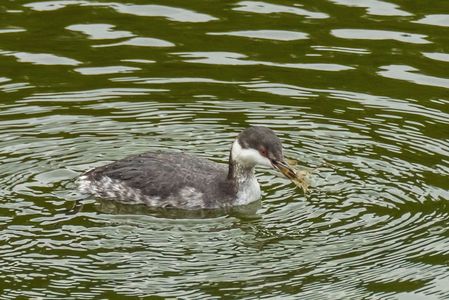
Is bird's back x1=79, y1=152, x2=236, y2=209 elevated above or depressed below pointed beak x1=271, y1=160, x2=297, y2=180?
below

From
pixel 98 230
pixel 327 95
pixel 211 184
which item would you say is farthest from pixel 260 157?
pixel 327 95

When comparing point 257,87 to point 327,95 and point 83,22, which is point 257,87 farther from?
point 83,22

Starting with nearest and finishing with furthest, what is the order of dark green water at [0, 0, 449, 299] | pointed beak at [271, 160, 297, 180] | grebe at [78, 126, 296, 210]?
dark green water at [0, 0, 449, 299] < pointed beak at [271, 160, 297, 180] < grebe at [78, 126, 296, 210]

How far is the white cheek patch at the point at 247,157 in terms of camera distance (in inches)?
566

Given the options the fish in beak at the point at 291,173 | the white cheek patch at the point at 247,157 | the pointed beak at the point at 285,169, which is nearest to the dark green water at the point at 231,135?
the fish in beak at the point at 291,173

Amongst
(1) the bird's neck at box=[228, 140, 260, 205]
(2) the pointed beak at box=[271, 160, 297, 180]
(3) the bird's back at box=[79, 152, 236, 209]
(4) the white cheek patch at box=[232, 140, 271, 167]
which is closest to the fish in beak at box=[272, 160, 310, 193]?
(2) the pointed beak at box=[271, 160, 297, 180]

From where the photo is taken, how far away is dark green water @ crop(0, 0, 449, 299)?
12.6m

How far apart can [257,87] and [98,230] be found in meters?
4.74

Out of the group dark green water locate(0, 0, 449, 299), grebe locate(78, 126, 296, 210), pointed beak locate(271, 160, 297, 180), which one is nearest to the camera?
dark green water locate(0, 0, 449, 299)

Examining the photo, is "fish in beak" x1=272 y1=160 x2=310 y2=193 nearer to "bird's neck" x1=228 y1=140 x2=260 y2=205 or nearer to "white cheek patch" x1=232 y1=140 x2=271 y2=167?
"white cheek patch" x1=232 y1=140 x2=271 y2=167

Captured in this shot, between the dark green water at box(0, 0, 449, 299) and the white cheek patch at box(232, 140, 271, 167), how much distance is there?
1.38ft

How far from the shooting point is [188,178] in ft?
47.7

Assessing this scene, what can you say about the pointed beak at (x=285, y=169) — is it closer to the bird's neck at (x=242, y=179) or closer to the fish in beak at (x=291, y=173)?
the fish in beak at (x=291, y=173)

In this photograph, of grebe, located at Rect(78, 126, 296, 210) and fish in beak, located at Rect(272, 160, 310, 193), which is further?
grebe, located at Rect(78, 126, 296, 210)
